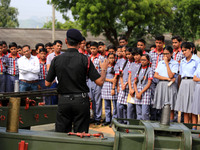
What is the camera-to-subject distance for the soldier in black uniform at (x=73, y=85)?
388 cm

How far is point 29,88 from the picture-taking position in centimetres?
834

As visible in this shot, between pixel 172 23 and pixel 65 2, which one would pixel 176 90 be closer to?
pixel 65 2

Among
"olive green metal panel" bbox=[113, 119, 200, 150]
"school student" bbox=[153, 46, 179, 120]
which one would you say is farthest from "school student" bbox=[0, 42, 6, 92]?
"olive green metal panel" bbox=[113, 119, 200, 150]

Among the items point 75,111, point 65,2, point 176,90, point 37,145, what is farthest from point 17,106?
point 65,2

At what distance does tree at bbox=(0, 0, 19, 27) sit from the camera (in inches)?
2168

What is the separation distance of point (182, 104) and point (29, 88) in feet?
13.0

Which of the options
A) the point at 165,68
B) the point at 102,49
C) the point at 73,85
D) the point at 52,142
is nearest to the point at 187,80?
the point at 165,68

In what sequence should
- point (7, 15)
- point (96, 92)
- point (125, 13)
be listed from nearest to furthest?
point (96, 92) → point (125, 13) → point (7, 15)

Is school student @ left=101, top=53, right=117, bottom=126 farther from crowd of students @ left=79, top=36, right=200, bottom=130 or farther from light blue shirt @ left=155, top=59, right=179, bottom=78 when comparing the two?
light blue shirt @ left=155, top=59, right=179, bottom=78

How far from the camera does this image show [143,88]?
6.90 metres

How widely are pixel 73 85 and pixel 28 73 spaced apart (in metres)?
4.69

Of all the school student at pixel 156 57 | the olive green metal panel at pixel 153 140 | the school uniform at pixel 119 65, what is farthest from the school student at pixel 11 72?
the olive green metal panel at pixel 153 140

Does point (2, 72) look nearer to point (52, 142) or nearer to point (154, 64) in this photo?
point (154, 64)

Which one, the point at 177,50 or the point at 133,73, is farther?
the point at 177,50
